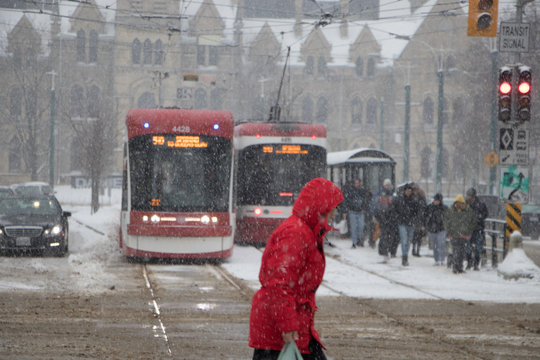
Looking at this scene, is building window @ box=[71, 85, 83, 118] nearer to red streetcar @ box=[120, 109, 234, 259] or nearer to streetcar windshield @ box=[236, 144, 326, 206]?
streetcar windshield @ box=[236, 144, 326, 206]

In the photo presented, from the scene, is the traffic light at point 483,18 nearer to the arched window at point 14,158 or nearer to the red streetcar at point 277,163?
the red streetcar at point 277,163

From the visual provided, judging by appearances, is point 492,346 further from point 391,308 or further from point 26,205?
point 26,205

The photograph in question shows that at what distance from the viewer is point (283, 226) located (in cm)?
480

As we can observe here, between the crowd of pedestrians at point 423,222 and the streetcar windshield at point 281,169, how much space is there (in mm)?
1155

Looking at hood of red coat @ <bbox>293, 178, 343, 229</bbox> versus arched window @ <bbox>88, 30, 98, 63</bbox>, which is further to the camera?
arched window @ <bbox>88, 30, 98, 63</bbox>

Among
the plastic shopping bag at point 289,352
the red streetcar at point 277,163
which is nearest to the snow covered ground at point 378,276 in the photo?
the red streetcar at point 277,163

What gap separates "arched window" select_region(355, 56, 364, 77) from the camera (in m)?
84.8

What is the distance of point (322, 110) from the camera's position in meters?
84.2

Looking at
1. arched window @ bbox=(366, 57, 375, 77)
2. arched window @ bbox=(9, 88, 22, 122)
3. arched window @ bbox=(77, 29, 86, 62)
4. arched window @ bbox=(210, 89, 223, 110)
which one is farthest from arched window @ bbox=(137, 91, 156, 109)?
arched window @ bbox=(366, 57, 375, 77)

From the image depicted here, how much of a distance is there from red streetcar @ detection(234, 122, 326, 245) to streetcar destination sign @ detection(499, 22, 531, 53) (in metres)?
7.81

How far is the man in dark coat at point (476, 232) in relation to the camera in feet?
57.4

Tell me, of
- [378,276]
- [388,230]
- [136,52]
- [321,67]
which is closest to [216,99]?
[136,52]

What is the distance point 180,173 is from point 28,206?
452 cm

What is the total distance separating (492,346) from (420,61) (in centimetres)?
7289
